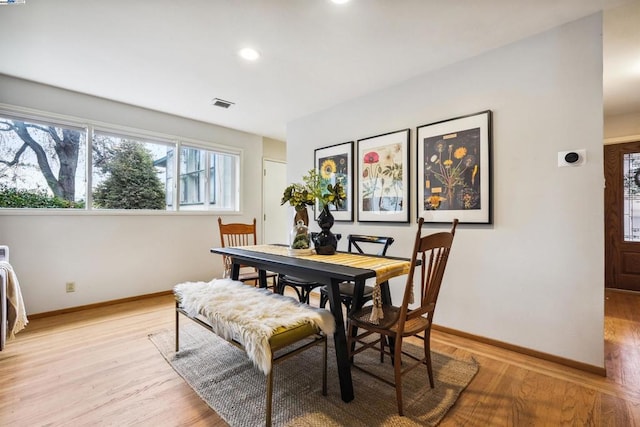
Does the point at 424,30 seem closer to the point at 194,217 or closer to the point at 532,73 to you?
the point at 532,73

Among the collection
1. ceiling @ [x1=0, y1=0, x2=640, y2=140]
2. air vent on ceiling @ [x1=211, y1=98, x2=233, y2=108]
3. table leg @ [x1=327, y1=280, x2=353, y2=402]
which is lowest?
table leg @ [x1=327, y1=280, x2=353, y2=402]

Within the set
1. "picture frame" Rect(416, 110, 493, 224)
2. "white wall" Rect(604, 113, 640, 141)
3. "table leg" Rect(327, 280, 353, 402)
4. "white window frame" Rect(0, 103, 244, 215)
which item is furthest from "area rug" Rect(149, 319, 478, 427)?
"white wall" Rect(604, 113, 640, 141)

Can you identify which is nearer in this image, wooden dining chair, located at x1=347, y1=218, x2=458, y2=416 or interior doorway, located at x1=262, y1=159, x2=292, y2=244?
wooden dining chair, located at x1=347, y1=218, x2=458, y2=416

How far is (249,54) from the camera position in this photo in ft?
8.05

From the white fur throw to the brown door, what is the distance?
4459 mm

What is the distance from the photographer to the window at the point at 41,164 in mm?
2889

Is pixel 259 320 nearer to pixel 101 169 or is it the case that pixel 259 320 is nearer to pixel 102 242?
pixel 102 242

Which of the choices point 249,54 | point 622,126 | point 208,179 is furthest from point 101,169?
point 622,126

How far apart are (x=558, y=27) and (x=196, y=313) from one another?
322 cm

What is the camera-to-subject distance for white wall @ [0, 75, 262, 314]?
291cm

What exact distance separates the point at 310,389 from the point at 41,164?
356cm

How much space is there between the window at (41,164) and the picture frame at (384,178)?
10.4ft

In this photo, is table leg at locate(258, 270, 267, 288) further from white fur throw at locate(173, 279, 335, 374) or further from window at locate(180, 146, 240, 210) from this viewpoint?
window at locate(180, 146, 240, 210)

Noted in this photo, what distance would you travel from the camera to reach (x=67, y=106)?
3162 millimetres
